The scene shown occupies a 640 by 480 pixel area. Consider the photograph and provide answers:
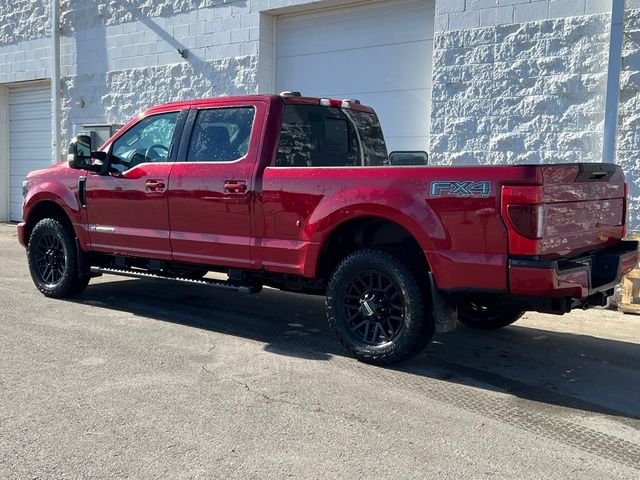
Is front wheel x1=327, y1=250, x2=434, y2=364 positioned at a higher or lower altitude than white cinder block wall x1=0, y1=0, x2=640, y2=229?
Result: lower

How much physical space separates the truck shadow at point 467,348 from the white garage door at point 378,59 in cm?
363

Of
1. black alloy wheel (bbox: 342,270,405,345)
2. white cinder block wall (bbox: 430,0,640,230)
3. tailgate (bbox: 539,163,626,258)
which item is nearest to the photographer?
tailgate (bbox: 539,163,626,258)

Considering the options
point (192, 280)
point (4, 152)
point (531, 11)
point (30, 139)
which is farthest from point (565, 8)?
point (4, 152)

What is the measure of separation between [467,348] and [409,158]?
2.31 m

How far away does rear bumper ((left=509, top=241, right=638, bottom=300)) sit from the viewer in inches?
171

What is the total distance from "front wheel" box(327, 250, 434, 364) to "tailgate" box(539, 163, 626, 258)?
42.1 inches

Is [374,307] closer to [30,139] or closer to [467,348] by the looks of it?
[467,348]

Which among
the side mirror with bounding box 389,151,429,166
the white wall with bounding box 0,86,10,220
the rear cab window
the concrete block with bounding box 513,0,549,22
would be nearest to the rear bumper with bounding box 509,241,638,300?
the rear cab window

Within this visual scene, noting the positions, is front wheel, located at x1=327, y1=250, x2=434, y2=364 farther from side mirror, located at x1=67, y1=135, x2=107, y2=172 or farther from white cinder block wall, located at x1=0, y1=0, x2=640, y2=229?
white cinder block wall, located at x1=0, y1=0, x2=640, y2=229

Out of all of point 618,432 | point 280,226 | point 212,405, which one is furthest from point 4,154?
point 618,432

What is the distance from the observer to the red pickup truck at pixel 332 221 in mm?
4520

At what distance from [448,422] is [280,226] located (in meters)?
2.25

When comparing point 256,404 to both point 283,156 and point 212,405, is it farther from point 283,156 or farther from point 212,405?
point 283,156

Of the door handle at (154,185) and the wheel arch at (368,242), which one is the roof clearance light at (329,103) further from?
the door handle at (154,185)
